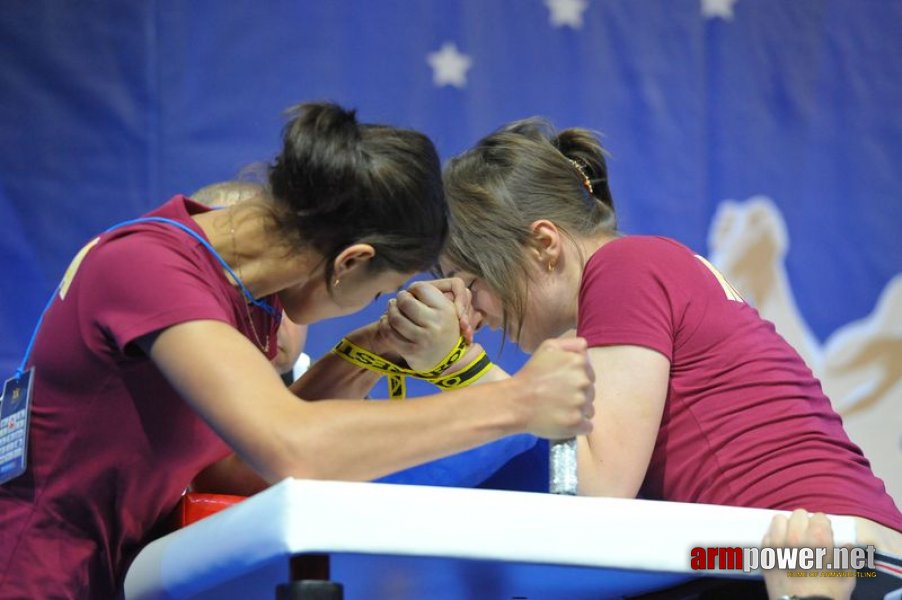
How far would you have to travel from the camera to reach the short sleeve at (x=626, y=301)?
4.60 feet

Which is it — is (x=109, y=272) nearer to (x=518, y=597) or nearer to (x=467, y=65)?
(x=518, y=597)

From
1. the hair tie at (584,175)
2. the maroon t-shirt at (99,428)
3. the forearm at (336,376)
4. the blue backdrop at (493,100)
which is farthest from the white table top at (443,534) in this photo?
the blue backdrop at (493,100)

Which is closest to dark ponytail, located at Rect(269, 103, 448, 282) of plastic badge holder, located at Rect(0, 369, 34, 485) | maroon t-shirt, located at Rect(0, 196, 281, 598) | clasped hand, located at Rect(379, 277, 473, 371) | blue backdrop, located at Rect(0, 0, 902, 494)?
maroon t-shirt, located at Rect(0, 196, 281, 598)

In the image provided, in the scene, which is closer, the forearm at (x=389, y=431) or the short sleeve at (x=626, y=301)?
the forearm at (x=389, y=431)

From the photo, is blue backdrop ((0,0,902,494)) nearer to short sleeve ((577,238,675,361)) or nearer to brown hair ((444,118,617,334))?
brown hair ((444,118,617,334))

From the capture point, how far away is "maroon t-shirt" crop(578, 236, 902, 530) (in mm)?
1373

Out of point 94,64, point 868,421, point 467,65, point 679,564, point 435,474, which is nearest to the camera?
point 679,564

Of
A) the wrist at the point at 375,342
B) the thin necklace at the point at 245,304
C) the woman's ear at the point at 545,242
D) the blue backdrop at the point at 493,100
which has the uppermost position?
the blue backdrop at the point at 493,100

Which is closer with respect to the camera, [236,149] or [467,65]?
[236,149]

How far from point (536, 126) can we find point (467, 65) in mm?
567

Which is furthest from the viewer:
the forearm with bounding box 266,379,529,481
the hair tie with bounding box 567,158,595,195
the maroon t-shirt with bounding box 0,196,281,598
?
the hair tie with bounding box 567,158,595,195

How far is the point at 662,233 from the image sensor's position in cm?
246

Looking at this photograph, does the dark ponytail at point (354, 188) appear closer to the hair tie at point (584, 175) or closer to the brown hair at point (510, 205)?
the brown hair at point (510, 205)

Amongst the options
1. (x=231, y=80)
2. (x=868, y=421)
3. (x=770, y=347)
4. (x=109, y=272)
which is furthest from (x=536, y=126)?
(x=868, y=421)
